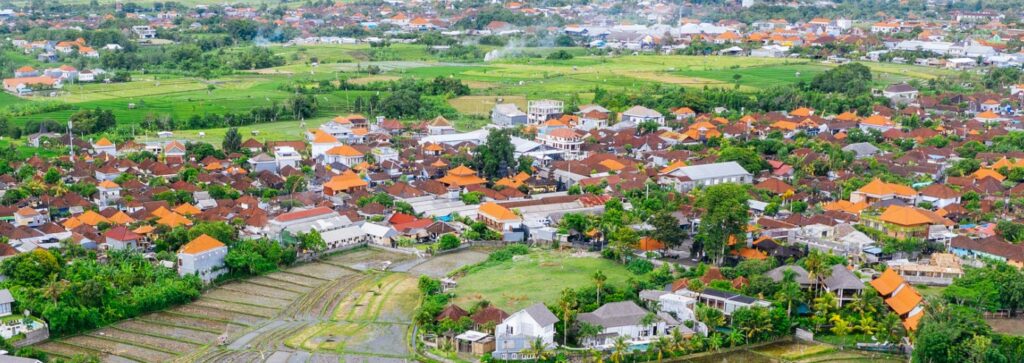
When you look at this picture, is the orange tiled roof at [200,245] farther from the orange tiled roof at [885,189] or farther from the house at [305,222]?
the orange tiled roof at [885,189]

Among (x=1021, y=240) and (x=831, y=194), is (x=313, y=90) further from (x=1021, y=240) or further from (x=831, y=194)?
(x=1021, y=240)

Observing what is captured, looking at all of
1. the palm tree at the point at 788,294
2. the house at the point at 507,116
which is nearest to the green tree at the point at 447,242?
the palm tree at the point at 788,294

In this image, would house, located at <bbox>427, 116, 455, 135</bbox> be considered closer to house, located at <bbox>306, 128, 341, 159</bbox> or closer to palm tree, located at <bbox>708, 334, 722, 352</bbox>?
house, located at <bbox>306, 128, 341, 159</bbox>

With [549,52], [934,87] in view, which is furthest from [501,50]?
[934,87]

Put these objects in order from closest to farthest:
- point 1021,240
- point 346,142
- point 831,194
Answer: point 1021,240 → point 831,194 → point 346,142

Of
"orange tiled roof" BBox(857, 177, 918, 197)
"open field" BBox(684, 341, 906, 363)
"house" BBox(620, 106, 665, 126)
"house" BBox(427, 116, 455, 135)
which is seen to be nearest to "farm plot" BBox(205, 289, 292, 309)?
"open field" BBox(684, 341, 906, 363)
